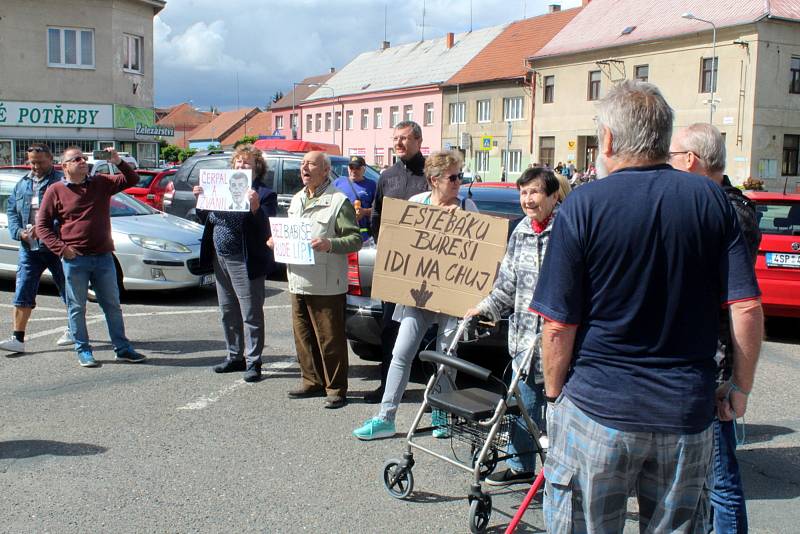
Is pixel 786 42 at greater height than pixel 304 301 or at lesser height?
greater

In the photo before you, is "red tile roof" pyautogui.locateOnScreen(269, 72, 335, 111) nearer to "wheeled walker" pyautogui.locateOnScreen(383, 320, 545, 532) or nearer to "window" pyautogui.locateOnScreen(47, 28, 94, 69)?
"window" pyautogui.locateOnScreen(47, 28, 94, 69)

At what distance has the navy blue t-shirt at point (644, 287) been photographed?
231 cm

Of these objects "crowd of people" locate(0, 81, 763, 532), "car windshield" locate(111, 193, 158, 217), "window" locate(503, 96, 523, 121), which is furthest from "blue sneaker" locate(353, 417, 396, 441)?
"window" locate(503, 96, 523, 121)

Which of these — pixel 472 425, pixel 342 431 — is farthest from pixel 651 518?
pixel 342 431

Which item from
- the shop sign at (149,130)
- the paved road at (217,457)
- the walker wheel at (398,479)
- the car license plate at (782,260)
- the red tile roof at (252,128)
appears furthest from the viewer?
the red tile roof at (252,128)

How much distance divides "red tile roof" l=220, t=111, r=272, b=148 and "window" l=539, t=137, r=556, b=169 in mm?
65131

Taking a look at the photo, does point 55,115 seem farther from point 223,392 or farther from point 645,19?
point 645,19

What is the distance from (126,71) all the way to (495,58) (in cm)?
3148

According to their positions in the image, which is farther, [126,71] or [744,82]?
[744,82]

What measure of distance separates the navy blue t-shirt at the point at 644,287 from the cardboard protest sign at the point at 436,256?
2424mm

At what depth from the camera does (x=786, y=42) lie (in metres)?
39.5

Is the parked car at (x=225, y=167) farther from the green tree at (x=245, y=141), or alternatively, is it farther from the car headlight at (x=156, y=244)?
the car headlight at (x=156, y=244)

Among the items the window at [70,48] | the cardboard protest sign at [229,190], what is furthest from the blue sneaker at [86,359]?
the window at [70,48]

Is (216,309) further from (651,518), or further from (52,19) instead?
(52,19)
